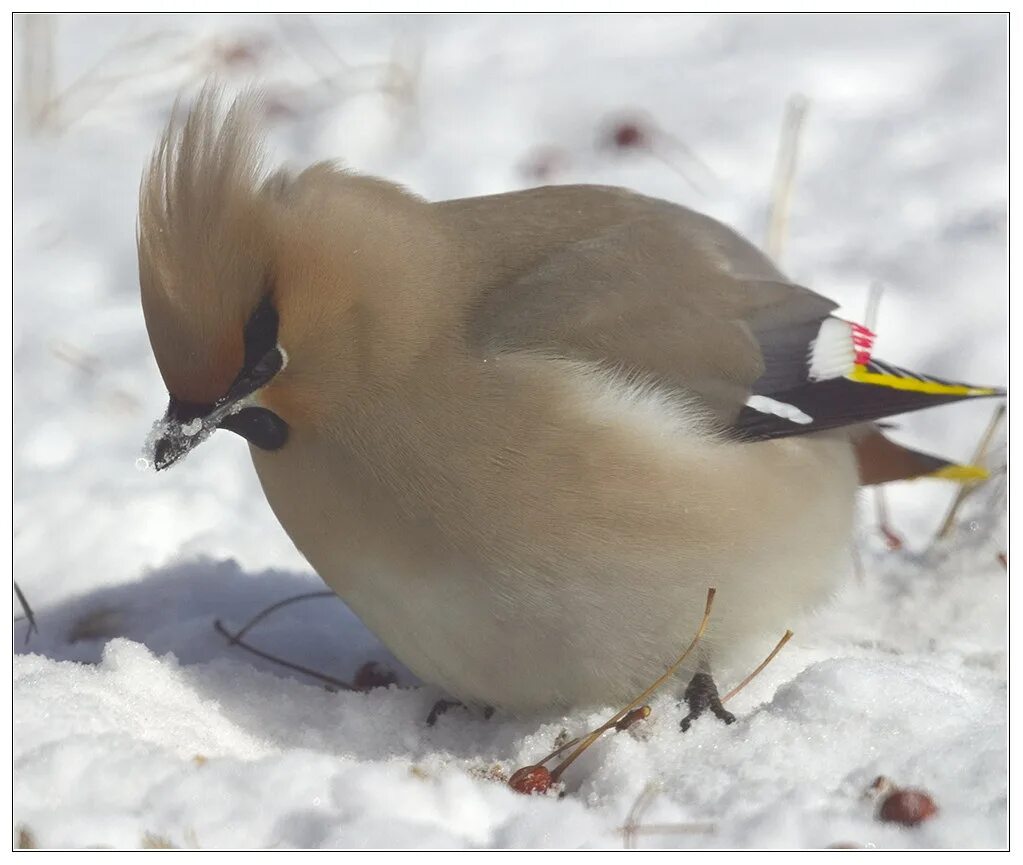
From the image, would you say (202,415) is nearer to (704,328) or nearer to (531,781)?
(531,781)

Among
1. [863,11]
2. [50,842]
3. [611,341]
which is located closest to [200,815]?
[50,842]

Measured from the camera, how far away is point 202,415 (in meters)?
3.25

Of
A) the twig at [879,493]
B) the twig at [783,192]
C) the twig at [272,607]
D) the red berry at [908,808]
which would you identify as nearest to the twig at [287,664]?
Answer: the twig at [272,607]

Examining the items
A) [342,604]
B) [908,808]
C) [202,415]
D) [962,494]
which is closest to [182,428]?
[202,415]

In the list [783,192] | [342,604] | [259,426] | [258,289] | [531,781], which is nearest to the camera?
[531,781]

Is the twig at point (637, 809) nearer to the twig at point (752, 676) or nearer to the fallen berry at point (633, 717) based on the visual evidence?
the fallen berry at point (633, 717)

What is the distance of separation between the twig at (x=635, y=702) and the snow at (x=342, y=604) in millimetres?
59

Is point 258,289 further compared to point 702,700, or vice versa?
point 702,700

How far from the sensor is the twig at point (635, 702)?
3.11 metres

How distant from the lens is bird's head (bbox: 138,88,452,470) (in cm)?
317

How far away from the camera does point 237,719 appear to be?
11.2 feet

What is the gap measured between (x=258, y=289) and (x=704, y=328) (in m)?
1.05

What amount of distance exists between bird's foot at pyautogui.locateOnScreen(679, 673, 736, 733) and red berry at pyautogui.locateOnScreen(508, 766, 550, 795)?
1.27 feet

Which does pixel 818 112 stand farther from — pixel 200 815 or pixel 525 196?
pixel 200 815
